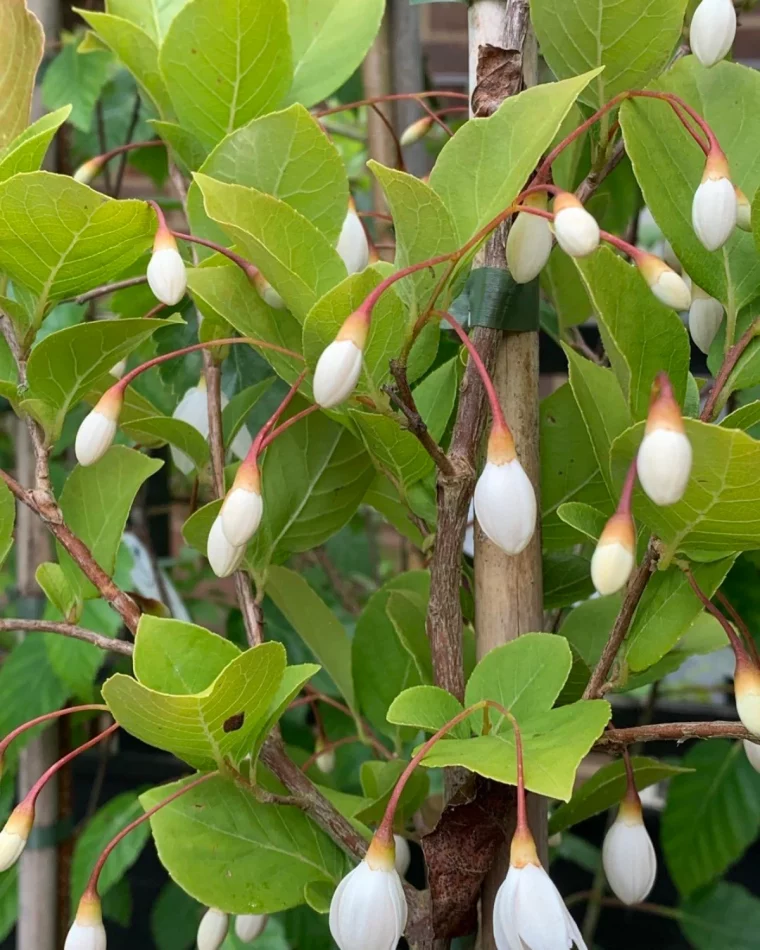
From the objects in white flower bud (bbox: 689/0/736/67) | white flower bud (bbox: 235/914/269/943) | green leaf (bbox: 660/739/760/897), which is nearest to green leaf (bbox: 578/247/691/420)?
white flower bud (bbox: 689/0/736/67)

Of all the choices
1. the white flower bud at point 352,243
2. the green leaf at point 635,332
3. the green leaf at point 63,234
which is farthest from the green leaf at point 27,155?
the green leaf at point 635,332

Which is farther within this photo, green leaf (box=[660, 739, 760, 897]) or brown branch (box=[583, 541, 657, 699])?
green leaf (box=[660, 739, 760, 897])

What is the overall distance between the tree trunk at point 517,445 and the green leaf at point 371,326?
7cm

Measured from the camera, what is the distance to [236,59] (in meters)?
0.42

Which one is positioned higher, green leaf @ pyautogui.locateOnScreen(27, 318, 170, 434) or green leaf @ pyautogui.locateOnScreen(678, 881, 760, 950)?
green leaf @ pyautogui.locateOnScreen(27, 318, 170, 434)

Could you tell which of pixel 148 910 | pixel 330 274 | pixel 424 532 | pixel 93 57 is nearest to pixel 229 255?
pixel 330 274

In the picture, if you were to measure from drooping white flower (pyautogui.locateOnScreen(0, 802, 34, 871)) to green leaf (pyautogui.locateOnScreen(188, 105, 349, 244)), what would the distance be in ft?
0.90

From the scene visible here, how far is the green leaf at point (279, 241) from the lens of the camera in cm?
33

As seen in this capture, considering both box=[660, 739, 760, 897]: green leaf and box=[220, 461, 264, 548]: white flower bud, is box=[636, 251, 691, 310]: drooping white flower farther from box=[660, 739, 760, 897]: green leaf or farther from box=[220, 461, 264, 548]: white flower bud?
box=[660, 739, 760, 897]: green leaf

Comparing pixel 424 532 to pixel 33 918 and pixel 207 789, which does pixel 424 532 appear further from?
pixel 33 918

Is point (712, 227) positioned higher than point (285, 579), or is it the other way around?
point (712, 227)

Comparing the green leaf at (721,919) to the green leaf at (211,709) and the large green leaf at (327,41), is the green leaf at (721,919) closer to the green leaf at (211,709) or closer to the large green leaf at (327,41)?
the green leaf at (211,709)

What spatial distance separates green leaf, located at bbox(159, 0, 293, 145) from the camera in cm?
41

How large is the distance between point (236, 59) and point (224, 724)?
30 centimetres
